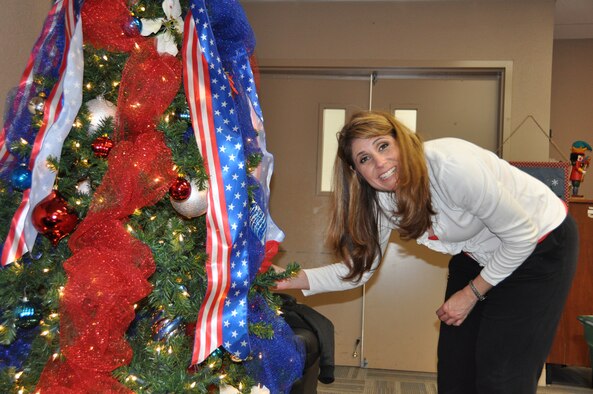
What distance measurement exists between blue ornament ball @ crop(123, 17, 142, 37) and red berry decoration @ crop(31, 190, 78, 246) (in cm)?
37

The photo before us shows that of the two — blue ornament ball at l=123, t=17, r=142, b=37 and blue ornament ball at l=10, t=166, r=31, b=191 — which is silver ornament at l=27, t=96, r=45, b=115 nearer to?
blue ornament ball at l=10, t=166, r=31, b=191

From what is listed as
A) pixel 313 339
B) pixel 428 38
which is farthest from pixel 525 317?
pixel 428 38

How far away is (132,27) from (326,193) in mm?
2806

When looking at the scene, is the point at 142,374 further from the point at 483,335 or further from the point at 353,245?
the point at 483,335

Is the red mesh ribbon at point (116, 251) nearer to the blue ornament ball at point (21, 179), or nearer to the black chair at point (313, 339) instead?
the blue ornament ball at point (21, 179)

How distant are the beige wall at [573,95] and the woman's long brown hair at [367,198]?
3.07 m

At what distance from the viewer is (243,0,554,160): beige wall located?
11.9ft

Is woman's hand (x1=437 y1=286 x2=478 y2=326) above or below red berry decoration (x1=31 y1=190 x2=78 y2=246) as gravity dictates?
below

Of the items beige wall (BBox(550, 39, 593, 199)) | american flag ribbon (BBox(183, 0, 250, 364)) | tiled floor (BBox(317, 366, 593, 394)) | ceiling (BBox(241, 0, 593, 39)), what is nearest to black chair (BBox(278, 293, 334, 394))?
tiled floor (BBox(317, 366, 593, 394))

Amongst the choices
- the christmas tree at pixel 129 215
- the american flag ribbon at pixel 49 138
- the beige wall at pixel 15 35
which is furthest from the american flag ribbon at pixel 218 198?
the beige wall at pixel 15 35

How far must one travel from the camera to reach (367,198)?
171cm

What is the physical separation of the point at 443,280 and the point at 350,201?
2331mm

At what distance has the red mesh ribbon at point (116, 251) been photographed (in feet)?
3.39

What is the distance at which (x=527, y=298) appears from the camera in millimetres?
1532
